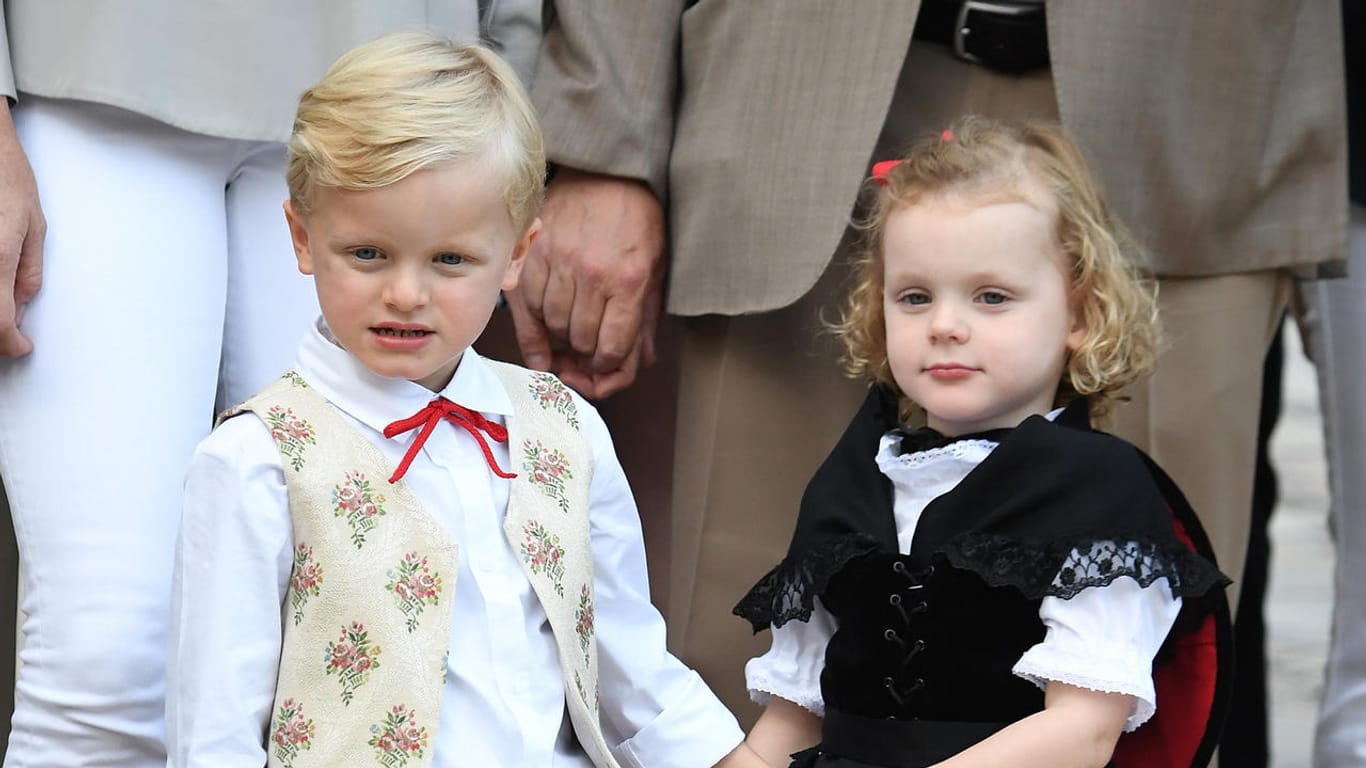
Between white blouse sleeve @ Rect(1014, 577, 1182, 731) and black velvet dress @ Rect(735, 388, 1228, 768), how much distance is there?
0.10 feet

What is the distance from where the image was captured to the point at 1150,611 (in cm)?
198

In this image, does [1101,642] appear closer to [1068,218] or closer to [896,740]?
[896,740]

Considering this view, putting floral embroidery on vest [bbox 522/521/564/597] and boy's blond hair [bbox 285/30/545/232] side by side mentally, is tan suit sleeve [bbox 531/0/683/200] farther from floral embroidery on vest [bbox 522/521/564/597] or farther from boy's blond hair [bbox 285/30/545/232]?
floral embroidery on vest [bbox 522/521/564/597]

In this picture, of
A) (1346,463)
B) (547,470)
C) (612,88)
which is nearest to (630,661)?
(547,470)

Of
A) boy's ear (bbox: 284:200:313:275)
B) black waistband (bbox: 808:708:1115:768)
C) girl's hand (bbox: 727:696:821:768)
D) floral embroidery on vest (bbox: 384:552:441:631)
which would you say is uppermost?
boy's ear (bbox: 284:200:313:275)

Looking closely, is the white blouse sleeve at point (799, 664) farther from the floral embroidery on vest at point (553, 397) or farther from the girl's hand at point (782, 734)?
the floral embroidery on vest at point (553, 397)

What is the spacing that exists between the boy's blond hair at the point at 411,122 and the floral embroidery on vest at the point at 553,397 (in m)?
0.22

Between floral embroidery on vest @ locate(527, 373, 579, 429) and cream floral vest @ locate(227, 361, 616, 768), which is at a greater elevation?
floral embroidery on vest @ locate(527, 373, 579, 429)

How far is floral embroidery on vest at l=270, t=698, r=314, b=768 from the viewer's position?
5.81ft

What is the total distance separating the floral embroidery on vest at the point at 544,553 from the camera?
1.89 metres

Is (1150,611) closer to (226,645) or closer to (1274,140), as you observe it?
(1274,140)

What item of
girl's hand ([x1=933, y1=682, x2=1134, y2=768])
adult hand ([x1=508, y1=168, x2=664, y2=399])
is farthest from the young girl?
adult hand ([x1=508, y1=168, x2=664, y2=399])

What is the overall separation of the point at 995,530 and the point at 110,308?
986 millimetres

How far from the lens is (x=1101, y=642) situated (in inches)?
76.5
